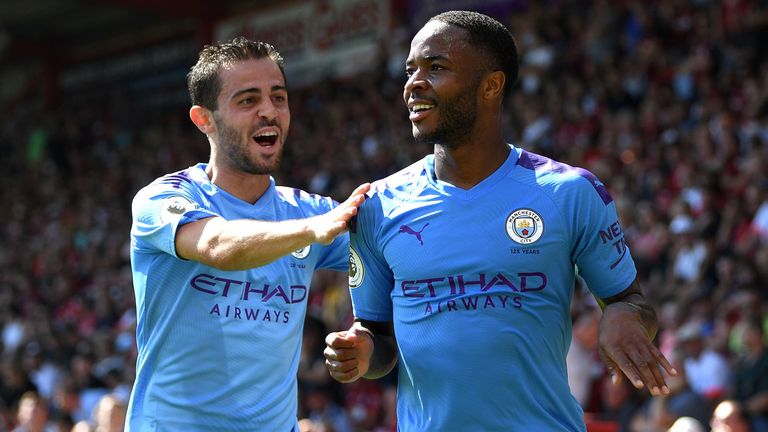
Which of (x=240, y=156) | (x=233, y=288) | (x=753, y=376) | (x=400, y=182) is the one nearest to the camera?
(x=400, y=182)

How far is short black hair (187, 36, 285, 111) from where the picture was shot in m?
4.29

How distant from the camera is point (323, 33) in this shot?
2075cm

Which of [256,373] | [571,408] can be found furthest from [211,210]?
[571,408]

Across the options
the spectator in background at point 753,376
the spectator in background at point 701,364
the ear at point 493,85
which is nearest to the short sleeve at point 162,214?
the ear at point 493,85

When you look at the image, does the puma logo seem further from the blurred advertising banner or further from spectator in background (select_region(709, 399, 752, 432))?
the blurred advertising banner

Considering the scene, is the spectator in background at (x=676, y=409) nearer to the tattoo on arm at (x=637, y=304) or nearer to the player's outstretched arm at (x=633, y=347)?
the tattoo on arm at (x=637, y=304)

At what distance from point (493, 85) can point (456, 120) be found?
177 mm

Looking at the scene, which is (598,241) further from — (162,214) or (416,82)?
(162,214)

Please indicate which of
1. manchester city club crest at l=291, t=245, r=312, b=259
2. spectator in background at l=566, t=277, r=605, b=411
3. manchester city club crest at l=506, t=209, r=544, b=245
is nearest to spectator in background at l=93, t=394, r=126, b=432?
spectator in background at l=566, t=277, r=605, b=411

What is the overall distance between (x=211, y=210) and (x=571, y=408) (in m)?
1.51

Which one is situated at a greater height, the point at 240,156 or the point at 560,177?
the point at 240,156

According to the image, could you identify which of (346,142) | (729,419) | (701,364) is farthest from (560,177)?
(346,142)

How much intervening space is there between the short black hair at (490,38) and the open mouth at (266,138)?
873 millimetres

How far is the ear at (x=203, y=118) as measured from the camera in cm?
433
